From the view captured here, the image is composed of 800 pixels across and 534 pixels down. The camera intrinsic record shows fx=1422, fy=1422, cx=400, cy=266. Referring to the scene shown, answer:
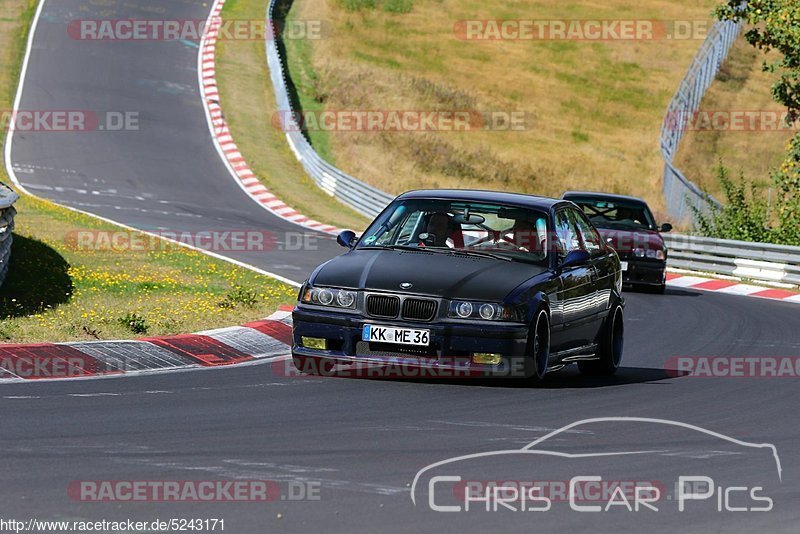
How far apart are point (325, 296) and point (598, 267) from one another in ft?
9.52

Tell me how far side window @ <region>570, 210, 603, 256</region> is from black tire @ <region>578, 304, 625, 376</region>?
57 centimetres

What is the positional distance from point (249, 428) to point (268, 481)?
5.31 ft

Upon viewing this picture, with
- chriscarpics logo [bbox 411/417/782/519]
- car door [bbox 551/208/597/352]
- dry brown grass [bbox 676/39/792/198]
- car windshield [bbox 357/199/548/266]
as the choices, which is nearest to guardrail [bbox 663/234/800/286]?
car door [bbox 551/208/597/352]

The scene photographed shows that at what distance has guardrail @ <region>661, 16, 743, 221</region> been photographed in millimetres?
36312

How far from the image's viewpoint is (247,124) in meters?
43.1

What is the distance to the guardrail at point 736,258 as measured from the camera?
26.3 metres

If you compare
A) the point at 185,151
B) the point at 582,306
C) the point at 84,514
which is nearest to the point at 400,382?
the point at 582,306
